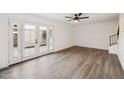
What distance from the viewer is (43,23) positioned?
23.9 feet

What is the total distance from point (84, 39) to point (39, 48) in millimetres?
6597

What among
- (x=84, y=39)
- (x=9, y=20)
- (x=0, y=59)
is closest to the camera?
(x=0, y=59)

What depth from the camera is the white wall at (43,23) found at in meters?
4.63

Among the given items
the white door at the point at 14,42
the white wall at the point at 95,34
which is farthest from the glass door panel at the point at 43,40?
the white wall at the point at 95,34

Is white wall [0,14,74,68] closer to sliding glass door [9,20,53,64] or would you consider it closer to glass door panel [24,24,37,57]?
sliding glass door [9,20,53,64]

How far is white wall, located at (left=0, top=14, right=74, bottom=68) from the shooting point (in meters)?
4.63

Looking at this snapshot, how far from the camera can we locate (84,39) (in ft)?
40.9

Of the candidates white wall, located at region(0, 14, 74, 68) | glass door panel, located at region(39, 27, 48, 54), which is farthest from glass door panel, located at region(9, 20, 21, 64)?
glass door panel, located at region(39, 27, 48, 54)

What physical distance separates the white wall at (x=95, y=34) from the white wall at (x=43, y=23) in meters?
0.93

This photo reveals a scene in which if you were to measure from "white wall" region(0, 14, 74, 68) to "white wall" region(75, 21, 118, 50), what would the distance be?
0.93m

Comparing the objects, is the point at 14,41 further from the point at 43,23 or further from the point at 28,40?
the point at 43,23
